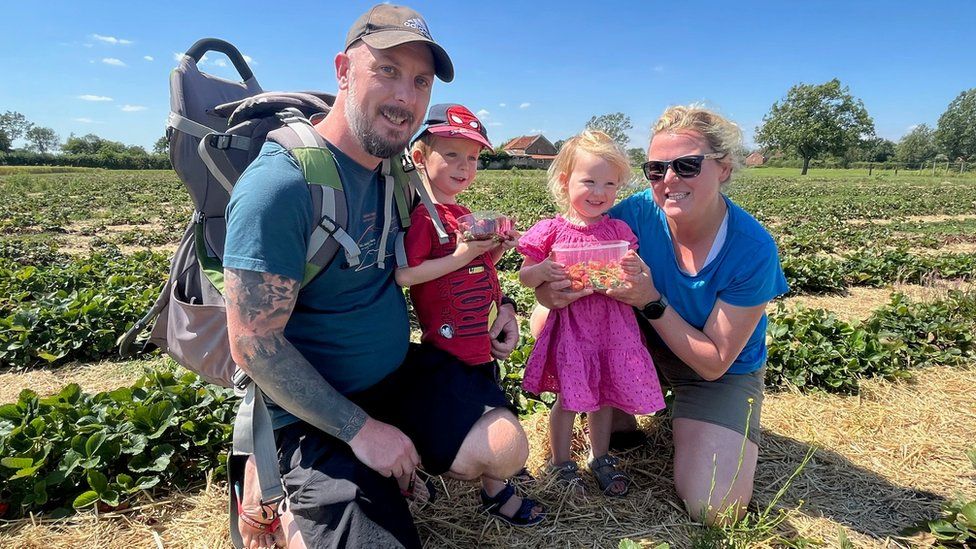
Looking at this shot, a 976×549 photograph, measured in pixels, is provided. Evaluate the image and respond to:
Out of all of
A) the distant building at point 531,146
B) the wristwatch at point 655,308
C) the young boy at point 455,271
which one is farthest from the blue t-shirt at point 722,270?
the distant building at point 531,146

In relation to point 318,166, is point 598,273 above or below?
below

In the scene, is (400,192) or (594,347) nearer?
(400,192)

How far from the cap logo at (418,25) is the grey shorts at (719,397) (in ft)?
7.78

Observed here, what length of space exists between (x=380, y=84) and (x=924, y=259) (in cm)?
991

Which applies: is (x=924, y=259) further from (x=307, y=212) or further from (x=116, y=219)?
(x=116, y=219)

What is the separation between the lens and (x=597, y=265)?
278 cm

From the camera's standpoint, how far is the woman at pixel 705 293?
2.83 meters

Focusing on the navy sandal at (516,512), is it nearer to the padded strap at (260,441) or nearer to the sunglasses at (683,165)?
the padded strap at (260,441)

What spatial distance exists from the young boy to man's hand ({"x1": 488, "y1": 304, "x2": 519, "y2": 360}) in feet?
0.21

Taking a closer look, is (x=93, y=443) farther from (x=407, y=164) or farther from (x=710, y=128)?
(x=710, y=128)

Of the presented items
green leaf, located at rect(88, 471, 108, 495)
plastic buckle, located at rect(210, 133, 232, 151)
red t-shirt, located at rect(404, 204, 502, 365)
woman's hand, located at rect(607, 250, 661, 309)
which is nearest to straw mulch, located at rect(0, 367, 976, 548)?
green leaf, located at rect(88, 471, 108, 495)

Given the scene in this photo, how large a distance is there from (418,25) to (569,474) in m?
2.51

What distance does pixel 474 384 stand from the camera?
8.57ft

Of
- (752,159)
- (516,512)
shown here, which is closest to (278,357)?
(516,512)
